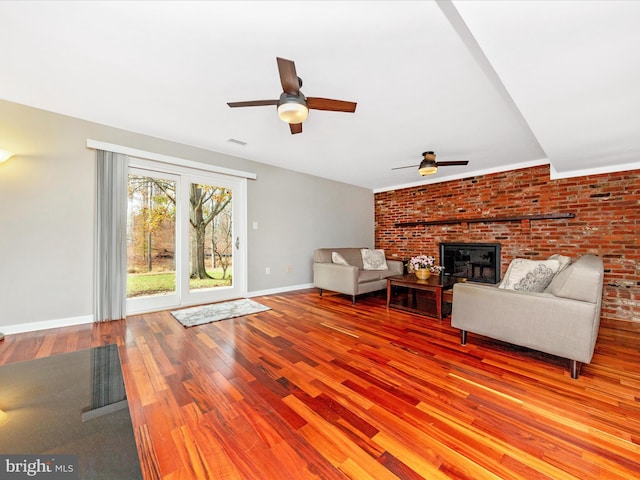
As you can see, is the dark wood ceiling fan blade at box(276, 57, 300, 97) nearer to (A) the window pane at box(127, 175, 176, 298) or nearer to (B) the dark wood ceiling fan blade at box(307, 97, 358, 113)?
(B) the dark wood ceiling fan blade at box(307, 97, 358, 113)

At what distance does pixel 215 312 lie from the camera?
338cm

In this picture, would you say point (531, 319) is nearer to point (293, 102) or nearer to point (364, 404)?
point (364, 404)

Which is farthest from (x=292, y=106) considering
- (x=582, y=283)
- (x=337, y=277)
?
(x=337, y=277)

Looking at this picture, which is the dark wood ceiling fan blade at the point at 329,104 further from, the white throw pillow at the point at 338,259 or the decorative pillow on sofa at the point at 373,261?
the decorative pillow on sofa at the point at 373,261

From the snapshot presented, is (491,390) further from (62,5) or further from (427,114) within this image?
(62,5)

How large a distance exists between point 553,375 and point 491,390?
0.63 m

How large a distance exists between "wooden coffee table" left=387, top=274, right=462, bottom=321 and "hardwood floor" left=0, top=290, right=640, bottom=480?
2.21 ft

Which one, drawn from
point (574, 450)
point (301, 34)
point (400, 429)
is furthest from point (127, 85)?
point (574, 450)

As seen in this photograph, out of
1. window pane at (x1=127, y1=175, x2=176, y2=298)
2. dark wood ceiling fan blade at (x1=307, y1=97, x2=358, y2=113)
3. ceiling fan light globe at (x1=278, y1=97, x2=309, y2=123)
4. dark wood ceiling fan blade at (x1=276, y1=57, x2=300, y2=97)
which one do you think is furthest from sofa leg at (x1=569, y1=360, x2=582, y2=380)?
window pane at (x1=127, y1=175, x2=176, y2=298)

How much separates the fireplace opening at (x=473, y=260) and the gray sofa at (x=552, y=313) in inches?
103

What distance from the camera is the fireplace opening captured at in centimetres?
468

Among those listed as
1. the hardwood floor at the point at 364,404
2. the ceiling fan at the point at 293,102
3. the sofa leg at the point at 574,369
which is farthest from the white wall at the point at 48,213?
the sofa leg at the point at 574,369

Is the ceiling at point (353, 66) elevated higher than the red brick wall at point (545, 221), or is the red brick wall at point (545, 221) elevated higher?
the ceiling at point (353, 66)

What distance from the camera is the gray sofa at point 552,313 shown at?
1.83 meters
